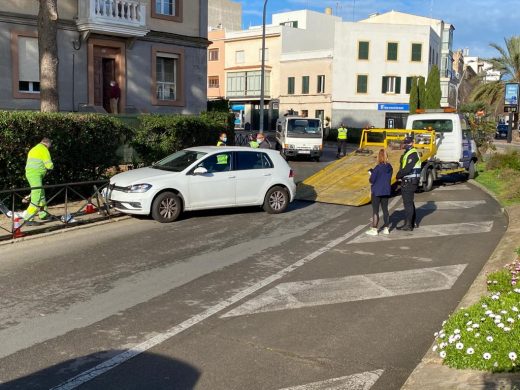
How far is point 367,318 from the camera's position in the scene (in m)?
6.12

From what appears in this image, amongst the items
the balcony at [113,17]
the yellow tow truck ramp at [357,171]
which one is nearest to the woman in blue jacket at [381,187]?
the yellow tow truck ramp at [357,171]

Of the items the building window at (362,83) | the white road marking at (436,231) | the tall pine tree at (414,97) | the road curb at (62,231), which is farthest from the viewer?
the building window at (362,83)

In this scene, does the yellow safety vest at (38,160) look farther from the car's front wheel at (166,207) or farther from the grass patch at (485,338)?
the grass patch at (485,338)

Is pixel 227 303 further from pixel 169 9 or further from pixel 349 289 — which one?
pixel 169 9

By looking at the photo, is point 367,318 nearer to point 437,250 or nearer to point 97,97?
point 437,250

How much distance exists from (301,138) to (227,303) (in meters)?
19.8

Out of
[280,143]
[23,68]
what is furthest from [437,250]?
[280,143]

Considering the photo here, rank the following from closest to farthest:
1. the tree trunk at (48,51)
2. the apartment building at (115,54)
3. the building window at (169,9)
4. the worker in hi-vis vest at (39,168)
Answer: the worker in hi-vis vest at (39,168)
the tree trunk at (48,51)
the apartment building at (115,54)
the building window at (169,9)

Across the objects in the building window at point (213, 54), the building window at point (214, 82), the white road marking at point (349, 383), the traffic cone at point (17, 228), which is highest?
the building window at point (213, 54)

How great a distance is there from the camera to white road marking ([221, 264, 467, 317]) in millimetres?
6543

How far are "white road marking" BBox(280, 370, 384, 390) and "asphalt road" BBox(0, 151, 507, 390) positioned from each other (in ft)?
0.05

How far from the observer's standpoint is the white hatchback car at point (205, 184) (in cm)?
1134

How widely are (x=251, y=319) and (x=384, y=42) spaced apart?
4987 centimetres

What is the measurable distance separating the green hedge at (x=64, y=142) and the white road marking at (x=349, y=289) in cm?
738
